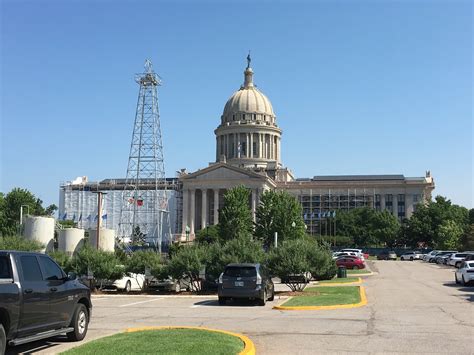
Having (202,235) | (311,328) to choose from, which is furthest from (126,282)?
(202,235)

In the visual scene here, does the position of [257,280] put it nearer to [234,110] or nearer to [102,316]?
[102,316]

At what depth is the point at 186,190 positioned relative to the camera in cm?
14375

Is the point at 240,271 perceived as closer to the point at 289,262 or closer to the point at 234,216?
the point at 289,262

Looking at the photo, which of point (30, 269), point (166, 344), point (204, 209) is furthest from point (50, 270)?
point (204, 209)

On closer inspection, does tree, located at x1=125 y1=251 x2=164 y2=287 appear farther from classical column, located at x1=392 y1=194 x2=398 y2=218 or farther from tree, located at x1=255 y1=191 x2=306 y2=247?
classical column, located at x1=392 y1=194 x2=398 y2=218

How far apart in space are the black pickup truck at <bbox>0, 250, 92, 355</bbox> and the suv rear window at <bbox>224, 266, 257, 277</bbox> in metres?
9.45

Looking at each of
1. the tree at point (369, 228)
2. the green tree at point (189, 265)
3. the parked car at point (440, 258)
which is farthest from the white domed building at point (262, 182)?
the green tree at point (189, 265)

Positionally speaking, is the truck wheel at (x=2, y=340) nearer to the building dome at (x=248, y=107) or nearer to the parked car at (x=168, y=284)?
Answer: the parked car at (x=168, y=284)

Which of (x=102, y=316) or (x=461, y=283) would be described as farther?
(x=461, y=283)

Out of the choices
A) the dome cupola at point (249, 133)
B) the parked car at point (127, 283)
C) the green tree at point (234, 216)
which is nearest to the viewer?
the parked car at point (127, 283)

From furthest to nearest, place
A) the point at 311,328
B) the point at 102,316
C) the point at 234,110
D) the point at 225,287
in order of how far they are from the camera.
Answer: the point at 234,110 < the point at 225,287 < the point at 102,316 < the point at 311,328

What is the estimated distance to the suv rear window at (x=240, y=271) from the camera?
22.6m

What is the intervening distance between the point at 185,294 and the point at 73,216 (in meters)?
127

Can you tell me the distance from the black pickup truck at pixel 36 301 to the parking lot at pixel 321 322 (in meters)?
0.53
